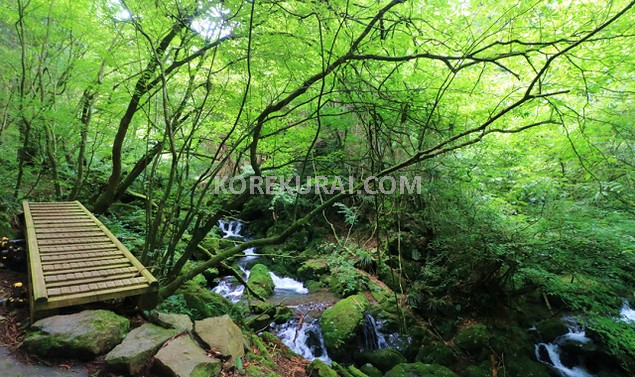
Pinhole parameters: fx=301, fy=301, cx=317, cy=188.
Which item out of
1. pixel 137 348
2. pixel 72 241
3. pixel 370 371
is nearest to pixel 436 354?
pixel 370 371

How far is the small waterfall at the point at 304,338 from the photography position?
609 centimetres

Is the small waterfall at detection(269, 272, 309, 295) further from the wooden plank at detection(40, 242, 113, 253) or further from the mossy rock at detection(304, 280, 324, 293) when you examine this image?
the wooden plank at detection(40, 242, 113, 253)

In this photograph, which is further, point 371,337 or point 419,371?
point 371,337

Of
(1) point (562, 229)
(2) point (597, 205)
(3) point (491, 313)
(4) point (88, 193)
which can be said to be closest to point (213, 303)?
(4) point (88, 193)

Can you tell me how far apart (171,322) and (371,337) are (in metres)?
4.62

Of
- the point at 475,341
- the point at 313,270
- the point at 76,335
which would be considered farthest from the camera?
the point at 313,270

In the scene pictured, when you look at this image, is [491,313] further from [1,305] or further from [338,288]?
[1,305]

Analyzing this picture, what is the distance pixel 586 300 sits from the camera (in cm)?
510

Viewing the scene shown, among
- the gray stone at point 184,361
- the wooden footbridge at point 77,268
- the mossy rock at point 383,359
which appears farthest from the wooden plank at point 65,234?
the mossy rock at point 383,359

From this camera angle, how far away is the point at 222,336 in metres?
3.37

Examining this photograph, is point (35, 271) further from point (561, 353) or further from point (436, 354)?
point (561, 353)

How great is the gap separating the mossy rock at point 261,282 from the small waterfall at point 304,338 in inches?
54.9

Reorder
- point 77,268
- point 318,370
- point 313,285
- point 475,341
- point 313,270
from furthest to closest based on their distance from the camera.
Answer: point 313,270 < point 313,285 < point 475,341 < point 318,370 < point 77,268

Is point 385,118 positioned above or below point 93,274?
above
